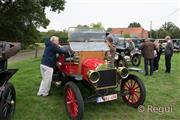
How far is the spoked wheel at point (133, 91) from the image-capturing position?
7.43 meters

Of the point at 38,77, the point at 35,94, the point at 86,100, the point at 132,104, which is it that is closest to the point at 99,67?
the point at 86,100

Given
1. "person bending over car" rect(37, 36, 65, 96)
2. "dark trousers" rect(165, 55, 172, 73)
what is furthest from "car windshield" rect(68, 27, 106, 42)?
"dark trousers" rect(165, 55, 172, 73)

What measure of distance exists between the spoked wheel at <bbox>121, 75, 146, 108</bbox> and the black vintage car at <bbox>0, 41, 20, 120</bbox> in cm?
286

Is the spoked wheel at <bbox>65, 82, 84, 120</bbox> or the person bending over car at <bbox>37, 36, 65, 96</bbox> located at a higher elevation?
the person bending over car at <bbox>37, 36, 65, 96</bbox>

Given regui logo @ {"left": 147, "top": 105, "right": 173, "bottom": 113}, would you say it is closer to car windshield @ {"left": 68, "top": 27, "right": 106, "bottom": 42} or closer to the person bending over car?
car windshield @ {"left": 68, "top": 27, "right": 106, "bottom": 42}

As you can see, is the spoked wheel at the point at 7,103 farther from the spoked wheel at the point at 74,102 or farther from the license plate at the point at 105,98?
the license plate at the point at 105,98

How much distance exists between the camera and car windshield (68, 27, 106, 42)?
8570 millimetres

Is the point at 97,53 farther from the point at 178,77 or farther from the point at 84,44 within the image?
A: the point at 178,77

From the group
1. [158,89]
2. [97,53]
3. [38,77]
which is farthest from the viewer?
[38,77]

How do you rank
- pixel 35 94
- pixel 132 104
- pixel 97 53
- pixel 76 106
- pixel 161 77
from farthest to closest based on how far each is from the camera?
pixel 161 77 → pixel 35 94 → pixel 97 53 → pixel 132 104 → pixel 76 106

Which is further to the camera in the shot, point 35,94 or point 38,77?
point 38,77

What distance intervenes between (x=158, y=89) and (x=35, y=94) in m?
3.88

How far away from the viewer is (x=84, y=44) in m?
8.38

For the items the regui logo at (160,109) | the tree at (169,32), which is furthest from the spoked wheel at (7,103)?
the tree at (169,32)
